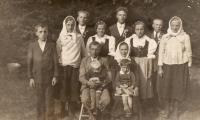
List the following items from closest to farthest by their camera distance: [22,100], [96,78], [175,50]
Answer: [96,78], [175,50], [22,100]

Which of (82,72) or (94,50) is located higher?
(94,50)

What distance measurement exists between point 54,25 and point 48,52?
1.13ft

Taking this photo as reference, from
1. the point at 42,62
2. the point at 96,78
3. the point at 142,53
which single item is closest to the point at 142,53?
the point at 142,53

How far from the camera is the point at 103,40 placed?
300cm

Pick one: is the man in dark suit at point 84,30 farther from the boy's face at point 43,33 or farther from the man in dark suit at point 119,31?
the boy's face at point 43,33

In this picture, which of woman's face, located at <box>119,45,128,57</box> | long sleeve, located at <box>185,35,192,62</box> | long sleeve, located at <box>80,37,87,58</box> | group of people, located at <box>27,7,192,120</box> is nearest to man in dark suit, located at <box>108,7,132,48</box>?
group of people, located at <box>27,7,192,120</box>

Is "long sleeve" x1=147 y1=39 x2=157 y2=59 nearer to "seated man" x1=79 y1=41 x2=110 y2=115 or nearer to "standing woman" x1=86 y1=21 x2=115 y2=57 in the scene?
"standing woman" x1=86 y1=21 x2=115 y2=57

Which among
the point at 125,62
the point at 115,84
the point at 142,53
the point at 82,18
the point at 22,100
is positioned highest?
the point at 82,18

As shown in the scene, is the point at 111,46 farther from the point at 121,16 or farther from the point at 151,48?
the point at 151,48

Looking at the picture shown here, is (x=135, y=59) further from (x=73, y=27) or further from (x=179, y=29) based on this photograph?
(x=73, y=27)

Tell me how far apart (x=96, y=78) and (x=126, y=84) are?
367 mm

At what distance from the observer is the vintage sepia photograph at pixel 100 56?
2.95 m

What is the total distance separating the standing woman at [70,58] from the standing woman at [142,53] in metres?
0.63

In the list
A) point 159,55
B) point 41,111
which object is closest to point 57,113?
point 41,111
